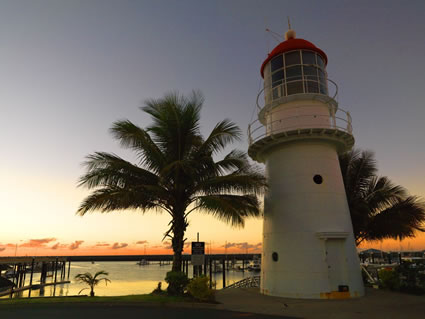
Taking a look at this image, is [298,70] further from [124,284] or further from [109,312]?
[124,284]

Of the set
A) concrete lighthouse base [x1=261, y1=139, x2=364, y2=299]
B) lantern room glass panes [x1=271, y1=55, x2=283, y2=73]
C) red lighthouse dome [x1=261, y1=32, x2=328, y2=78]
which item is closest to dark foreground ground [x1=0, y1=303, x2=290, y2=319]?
concrete lighthouse base [x1=261, y1=139, x2=364, y2=299]

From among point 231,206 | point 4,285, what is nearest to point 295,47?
point 231,206

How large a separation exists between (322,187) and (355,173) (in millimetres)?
6813

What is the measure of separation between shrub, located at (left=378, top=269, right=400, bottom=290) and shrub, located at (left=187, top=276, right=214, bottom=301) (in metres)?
9.04

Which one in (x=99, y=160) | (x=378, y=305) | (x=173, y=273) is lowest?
(x=378, y=305)

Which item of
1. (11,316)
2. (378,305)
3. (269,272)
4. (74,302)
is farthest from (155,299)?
(378,305)

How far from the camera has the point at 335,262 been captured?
474 inches

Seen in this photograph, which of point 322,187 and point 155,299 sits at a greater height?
point 322,187

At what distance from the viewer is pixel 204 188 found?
1245cm

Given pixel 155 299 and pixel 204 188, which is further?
pixel 204 188

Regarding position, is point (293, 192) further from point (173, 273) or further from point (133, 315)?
point (133, 315)

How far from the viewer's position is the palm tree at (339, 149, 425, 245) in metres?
16.5

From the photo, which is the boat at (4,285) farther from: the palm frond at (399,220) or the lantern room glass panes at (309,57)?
the lantern room glass panes at (309,57)

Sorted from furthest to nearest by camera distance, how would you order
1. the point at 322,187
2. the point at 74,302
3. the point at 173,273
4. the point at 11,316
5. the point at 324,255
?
the point at 322,187, the point at 324,255, the point at 173,273, the point at 74,302, the point at 11,316
